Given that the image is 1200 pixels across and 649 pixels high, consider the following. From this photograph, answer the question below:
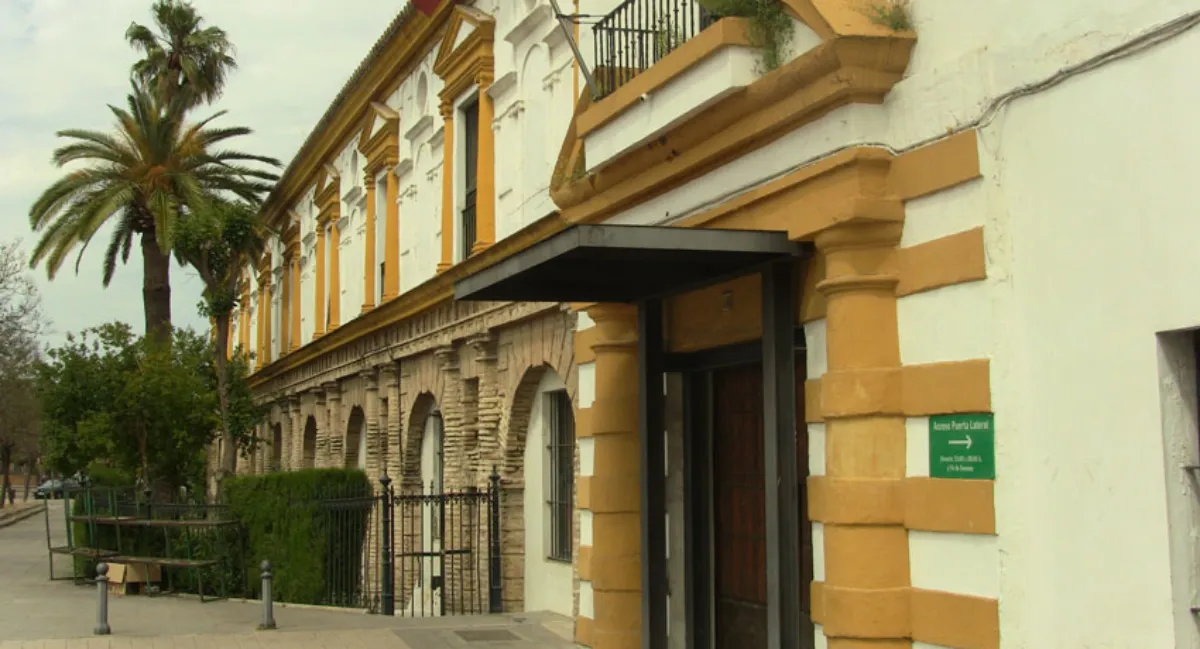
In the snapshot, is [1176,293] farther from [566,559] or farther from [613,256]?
[566,559]

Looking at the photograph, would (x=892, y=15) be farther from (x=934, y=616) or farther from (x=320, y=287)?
(x=320, y=287)

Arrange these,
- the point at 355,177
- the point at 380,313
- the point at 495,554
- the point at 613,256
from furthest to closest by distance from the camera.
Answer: the point at 355,177 < the point at 380,313 < the point at 495,554 < the point at 613,256

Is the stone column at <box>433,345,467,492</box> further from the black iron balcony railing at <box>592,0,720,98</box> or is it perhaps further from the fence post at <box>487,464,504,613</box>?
the black iron balcony railing at <box>592,0,720,98</box>

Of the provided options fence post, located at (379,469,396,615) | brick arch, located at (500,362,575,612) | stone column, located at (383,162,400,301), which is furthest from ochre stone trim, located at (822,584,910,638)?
stone column, located at (383,162,400,301)

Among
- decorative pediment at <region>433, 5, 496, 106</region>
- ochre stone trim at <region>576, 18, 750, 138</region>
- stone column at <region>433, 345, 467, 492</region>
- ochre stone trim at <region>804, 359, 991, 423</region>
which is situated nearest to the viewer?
ochre stone trim at <region>804, 359, 991, 423</region>

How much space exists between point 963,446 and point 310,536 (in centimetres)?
1438

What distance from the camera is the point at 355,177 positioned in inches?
1041

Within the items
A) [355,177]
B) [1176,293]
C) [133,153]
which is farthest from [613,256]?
[133,153]

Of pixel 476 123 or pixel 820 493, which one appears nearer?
pixel 820 493

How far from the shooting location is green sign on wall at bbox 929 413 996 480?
19.9 feet

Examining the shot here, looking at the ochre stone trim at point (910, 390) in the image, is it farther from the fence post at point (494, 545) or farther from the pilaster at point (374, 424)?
the pilaster at point (374, 424)

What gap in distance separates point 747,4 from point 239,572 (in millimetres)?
15312

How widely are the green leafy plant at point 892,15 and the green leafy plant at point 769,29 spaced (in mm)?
665

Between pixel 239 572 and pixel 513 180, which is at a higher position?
pixel 513 180
